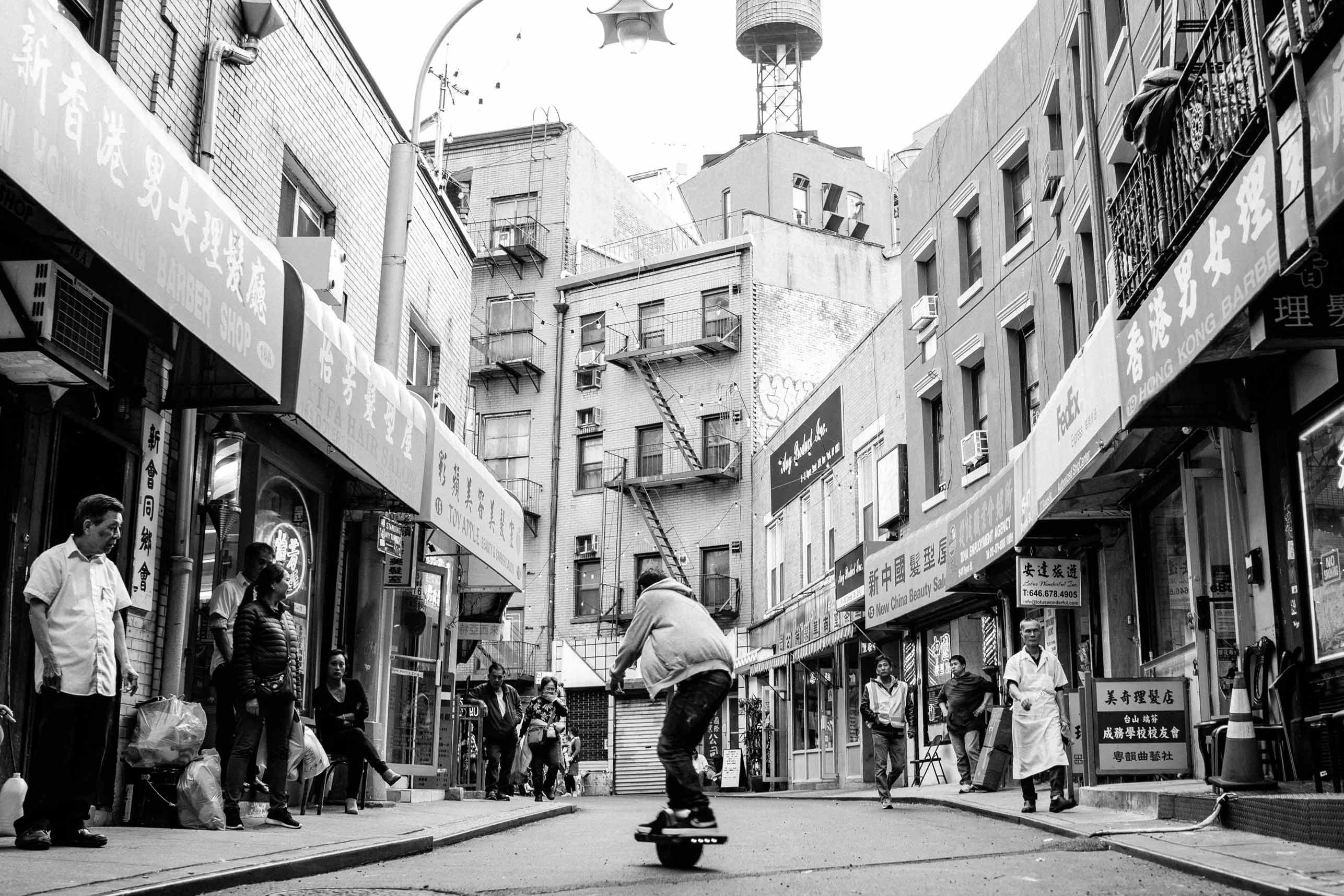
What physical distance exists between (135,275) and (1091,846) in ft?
22.4

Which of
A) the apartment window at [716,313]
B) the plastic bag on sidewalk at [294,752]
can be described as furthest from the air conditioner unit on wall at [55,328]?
the apartment window at [716,313]

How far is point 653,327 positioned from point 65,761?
37.5m

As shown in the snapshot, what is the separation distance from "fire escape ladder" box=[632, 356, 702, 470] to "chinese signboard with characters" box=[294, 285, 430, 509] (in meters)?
28.0

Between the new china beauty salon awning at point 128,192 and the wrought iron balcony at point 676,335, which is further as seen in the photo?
the wrought iron balcony at point 676,335

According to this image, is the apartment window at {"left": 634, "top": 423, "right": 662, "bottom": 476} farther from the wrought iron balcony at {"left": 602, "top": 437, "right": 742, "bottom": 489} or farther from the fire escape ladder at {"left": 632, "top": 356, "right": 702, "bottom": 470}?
the fire escape ladder at {"left": 632, "top": 356, "right": 702, "bottom": 470}

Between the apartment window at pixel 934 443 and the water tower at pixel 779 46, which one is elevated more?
the water tower at pixel 779 46

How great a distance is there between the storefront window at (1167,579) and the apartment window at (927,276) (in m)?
11.0

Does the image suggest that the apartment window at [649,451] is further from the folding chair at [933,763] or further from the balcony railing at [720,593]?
the folding chair at [933,763]

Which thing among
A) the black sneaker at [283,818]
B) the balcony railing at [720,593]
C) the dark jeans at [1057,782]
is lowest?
the black sneaker at [283,818]

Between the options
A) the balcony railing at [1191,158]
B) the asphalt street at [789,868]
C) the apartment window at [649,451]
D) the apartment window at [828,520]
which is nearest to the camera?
the asphalt street at [789,868]

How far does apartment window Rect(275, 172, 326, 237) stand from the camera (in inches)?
562

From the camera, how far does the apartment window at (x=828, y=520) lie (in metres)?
31.9

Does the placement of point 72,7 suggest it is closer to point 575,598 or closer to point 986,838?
point 986,838

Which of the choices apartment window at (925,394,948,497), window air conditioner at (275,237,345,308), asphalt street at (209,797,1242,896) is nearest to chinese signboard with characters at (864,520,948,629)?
apartment window at (925,394,948,497)
